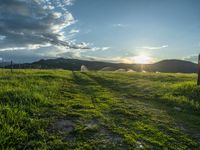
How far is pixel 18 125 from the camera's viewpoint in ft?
Result: 28.4

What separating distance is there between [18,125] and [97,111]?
427cm

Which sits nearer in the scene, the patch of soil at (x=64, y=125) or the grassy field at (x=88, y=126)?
the grassy field at (x=88, y=126)

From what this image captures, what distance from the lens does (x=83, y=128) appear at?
30.3ft

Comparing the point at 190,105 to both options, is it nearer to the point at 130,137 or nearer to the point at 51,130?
the point at 130,137

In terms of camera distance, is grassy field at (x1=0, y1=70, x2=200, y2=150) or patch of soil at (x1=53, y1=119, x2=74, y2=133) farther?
patch of soil at (x1=53, y1=119, x2=74, y2=133)

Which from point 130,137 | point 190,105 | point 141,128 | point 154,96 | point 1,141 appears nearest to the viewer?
point 1,141

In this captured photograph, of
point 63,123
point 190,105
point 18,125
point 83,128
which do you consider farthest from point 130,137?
point 190,105

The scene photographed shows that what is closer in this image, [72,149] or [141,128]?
[72,149]

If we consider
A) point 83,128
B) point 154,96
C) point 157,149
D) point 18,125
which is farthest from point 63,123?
point 154,96

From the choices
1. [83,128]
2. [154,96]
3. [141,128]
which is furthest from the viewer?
[154,96]

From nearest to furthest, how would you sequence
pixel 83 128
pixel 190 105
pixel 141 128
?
pixel 83 128, pixel 141 128, pixel 190 105

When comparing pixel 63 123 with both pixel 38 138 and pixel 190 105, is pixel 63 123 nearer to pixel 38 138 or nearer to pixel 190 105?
pixel 38 138

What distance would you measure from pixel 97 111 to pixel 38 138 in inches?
175

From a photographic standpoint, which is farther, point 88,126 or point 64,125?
point 88,126
